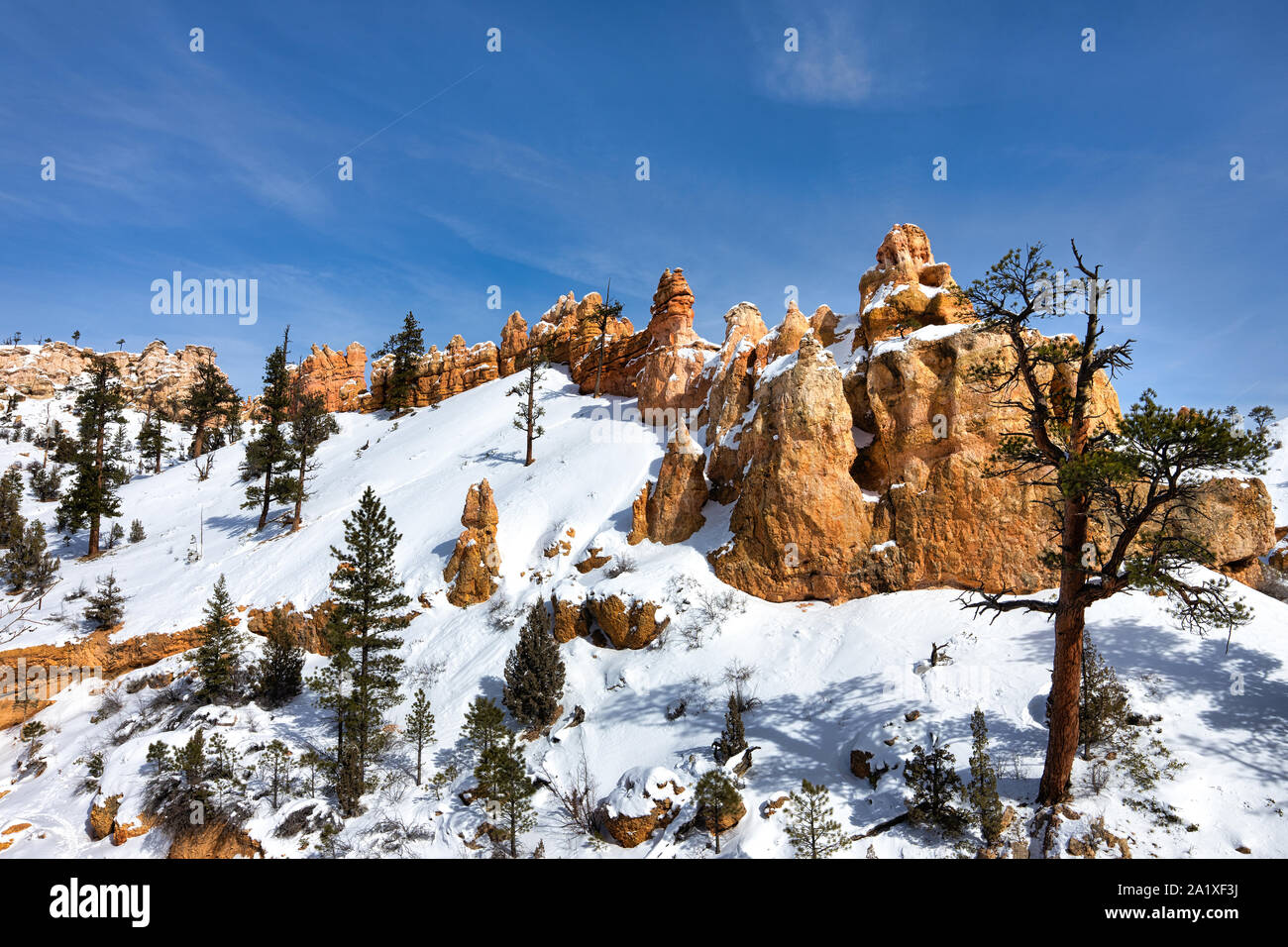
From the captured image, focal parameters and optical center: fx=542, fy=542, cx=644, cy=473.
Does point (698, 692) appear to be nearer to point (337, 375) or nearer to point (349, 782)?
point (349, 782)

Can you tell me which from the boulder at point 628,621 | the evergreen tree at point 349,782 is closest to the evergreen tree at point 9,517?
the evergreen tree at point 349,782

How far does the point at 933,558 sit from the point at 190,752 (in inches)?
910

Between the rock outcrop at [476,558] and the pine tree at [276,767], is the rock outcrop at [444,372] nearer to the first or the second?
the rock outcrop at [476,558]

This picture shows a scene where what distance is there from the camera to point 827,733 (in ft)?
45.8

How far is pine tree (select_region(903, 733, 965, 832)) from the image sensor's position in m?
10.5

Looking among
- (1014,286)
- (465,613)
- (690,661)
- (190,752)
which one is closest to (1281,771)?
(1014,286)

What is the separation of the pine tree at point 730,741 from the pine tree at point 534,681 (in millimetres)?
5767

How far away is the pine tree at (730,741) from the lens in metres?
13.6

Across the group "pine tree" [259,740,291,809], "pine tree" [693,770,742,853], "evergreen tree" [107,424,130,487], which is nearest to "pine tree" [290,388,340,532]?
"evergreen tree" [107,424,130,487]

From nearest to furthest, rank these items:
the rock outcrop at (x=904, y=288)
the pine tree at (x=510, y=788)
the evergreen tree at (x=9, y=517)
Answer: the pine tree at (x=510, y=788) < the rock outcrop at (x=904, y=288) < the evergreen tree at (x=9, y=517)

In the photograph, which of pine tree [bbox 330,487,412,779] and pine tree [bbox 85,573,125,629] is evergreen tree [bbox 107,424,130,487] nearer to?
pine tree [bbox 85,573,125,629]

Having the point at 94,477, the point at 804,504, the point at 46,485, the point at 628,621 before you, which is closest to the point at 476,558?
the point at 628,621

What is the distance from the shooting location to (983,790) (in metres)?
10.1

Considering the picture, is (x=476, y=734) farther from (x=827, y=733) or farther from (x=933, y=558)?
(x=933, y=558)
